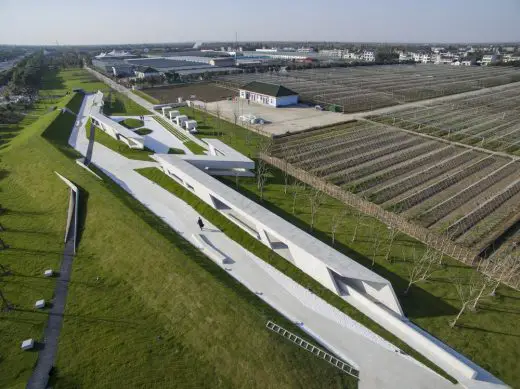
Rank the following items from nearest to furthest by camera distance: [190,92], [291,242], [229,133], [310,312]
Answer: [310,312] → [291,242] → [229,133] → [190,92]

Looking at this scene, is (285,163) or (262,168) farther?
(262,168)

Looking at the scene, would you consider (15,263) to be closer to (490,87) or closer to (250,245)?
(250,245)

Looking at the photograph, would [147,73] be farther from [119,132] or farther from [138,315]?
[138,315]

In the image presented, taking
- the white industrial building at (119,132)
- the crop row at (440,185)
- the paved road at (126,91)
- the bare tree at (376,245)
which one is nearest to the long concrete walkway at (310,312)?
the bare tree at (376,245)

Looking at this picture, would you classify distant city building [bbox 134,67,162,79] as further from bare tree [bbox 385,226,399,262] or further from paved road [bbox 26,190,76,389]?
bare tree [bbox 385,226,399,262]

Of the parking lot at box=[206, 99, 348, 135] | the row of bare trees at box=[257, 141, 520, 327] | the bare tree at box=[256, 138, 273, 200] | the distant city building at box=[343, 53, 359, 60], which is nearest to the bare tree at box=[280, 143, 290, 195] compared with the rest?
the row of bare trees at box=[257, 141, 520, 327]

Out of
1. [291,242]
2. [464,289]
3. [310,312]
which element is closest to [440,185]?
[464,289]
